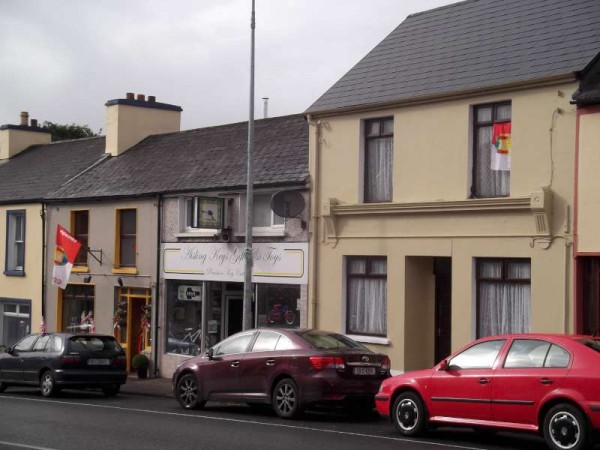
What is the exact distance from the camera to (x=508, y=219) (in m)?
19.2

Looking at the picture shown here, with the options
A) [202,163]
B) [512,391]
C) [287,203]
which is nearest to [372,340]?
[287,203]

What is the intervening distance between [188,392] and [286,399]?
287cm

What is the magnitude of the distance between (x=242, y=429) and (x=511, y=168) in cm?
731

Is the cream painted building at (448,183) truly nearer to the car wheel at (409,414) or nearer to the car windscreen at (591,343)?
the car wheel at (409,414)

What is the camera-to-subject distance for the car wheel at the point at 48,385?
885 inches

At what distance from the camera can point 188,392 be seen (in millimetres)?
19359

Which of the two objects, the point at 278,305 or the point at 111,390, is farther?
the point at 278,305

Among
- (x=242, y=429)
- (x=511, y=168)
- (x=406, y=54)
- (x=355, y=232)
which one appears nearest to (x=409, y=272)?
(x=355, y=232)

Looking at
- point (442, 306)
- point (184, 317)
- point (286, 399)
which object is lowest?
point (286, 399)

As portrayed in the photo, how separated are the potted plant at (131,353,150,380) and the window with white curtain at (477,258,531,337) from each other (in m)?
10.8

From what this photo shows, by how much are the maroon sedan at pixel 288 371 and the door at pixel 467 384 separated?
2.51 metres

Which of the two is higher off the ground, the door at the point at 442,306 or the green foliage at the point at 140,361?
the door at the point at 442,306

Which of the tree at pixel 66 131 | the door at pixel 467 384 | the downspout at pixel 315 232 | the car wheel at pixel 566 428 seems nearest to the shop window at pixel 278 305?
the downspout at pixel 315 232

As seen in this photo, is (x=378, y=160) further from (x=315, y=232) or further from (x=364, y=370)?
(x=364, y=370)
